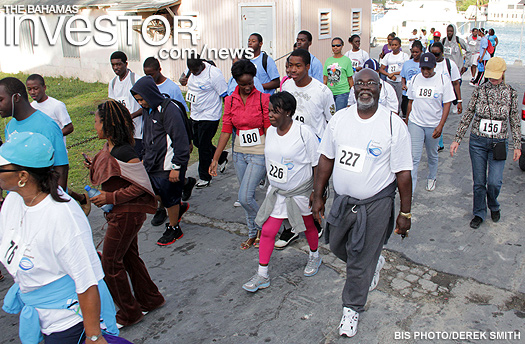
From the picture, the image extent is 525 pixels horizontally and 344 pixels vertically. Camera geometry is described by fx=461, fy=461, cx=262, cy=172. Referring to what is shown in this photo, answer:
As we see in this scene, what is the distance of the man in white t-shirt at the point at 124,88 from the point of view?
20.5 feet

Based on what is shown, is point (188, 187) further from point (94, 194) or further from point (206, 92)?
point (94, 194)

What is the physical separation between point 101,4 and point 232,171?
1092 cm

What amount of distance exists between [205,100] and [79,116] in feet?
22.3

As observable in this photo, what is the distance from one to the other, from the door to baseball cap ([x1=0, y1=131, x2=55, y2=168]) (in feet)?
40.3

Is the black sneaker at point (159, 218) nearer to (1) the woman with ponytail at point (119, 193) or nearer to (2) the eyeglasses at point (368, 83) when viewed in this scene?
(1) the woman with ponytail at point (119, 193)

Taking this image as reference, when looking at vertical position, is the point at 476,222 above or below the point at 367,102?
below

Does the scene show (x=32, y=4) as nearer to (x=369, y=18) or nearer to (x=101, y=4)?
(x=101, y=4)

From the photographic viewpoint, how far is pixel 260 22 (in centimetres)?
1409

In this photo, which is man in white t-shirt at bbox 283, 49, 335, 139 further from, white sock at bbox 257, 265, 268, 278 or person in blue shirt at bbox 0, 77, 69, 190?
person in blue shirt at bbox 0, 77, 69, 190

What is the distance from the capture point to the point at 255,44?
7004mm

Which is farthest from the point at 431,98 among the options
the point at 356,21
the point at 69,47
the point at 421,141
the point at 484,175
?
the point at 69,47

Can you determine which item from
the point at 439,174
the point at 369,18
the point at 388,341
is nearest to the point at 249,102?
the point at 388,341

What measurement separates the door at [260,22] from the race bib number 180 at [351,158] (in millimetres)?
11067

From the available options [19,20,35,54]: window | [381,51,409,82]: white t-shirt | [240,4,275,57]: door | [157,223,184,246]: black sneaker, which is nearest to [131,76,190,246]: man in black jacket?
[157,223,184,246]: black sneaker
